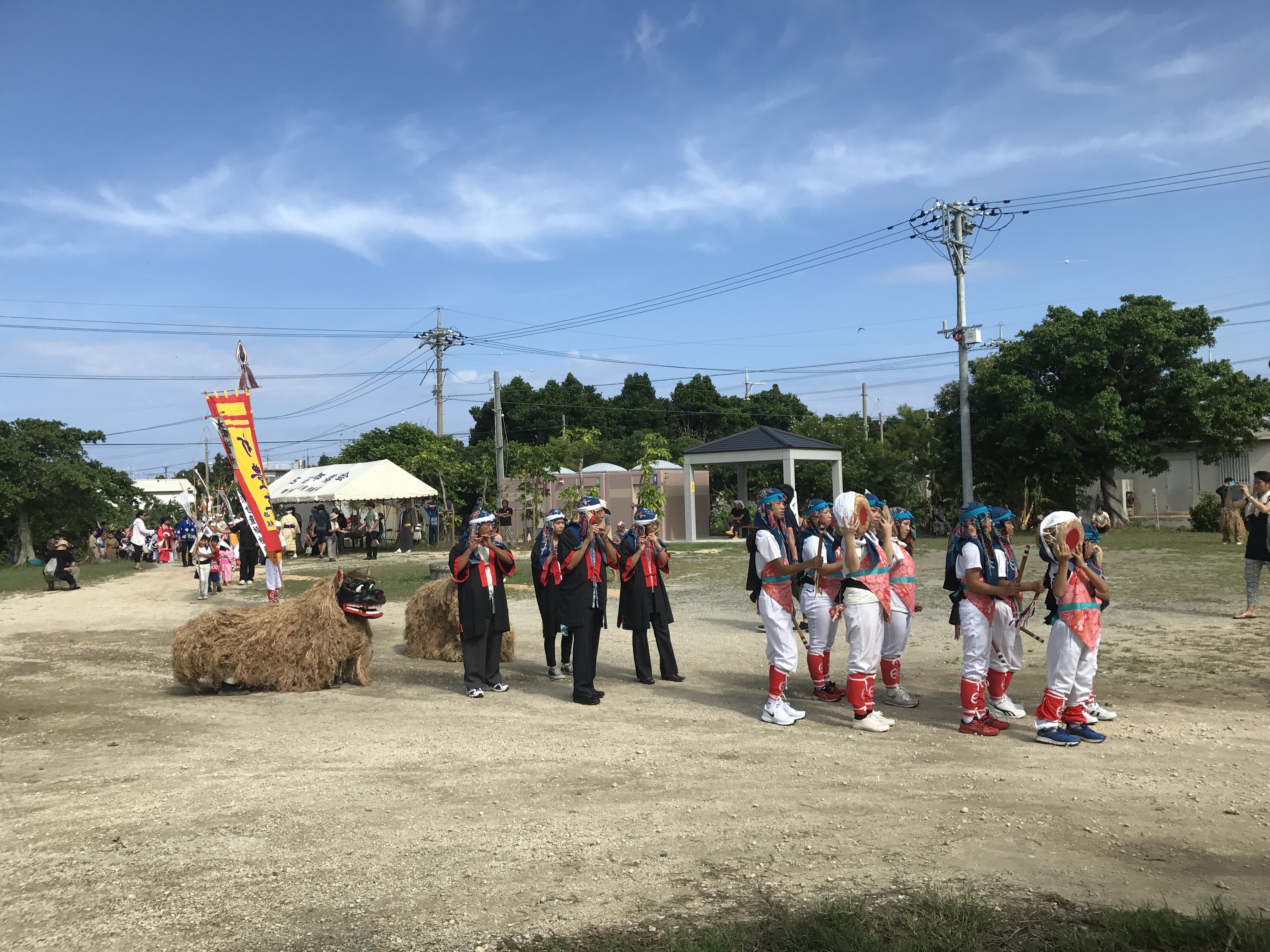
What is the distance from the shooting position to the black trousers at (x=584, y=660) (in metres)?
8.25

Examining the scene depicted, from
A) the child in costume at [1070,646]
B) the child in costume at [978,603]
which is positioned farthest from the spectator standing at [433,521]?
the child in costume at [1070,646]

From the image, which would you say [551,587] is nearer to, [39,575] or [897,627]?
[897,627]

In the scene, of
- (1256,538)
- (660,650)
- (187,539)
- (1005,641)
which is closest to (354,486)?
(187,539)

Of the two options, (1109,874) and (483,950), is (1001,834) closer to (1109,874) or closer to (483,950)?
(1109,874)

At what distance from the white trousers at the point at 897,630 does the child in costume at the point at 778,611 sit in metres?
0.96

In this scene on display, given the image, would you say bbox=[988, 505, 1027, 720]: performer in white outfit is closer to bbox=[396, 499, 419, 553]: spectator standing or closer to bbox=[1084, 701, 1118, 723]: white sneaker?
bbox=[1084, 701, 1118, 723]: white sneaker

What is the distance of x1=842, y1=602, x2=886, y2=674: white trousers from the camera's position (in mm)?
6996

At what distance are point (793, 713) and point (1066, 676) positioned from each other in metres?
1.94

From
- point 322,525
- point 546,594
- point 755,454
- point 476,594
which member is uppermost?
point 755,454

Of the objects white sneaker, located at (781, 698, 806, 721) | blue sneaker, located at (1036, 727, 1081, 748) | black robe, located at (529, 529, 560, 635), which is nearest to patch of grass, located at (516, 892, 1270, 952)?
blue sneaker, located at (1036, 727, 1081, 748)

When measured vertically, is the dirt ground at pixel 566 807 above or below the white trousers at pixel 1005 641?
below

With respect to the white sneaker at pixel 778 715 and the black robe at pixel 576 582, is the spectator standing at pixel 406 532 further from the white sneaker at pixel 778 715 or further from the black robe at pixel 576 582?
the white sneaker at pixel 778 715

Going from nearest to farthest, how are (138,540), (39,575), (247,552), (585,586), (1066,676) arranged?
(1066,676)
(585,586)
(247,552)
(39,575)
(138,540)

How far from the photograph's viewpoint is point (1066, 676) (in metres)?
6.43
